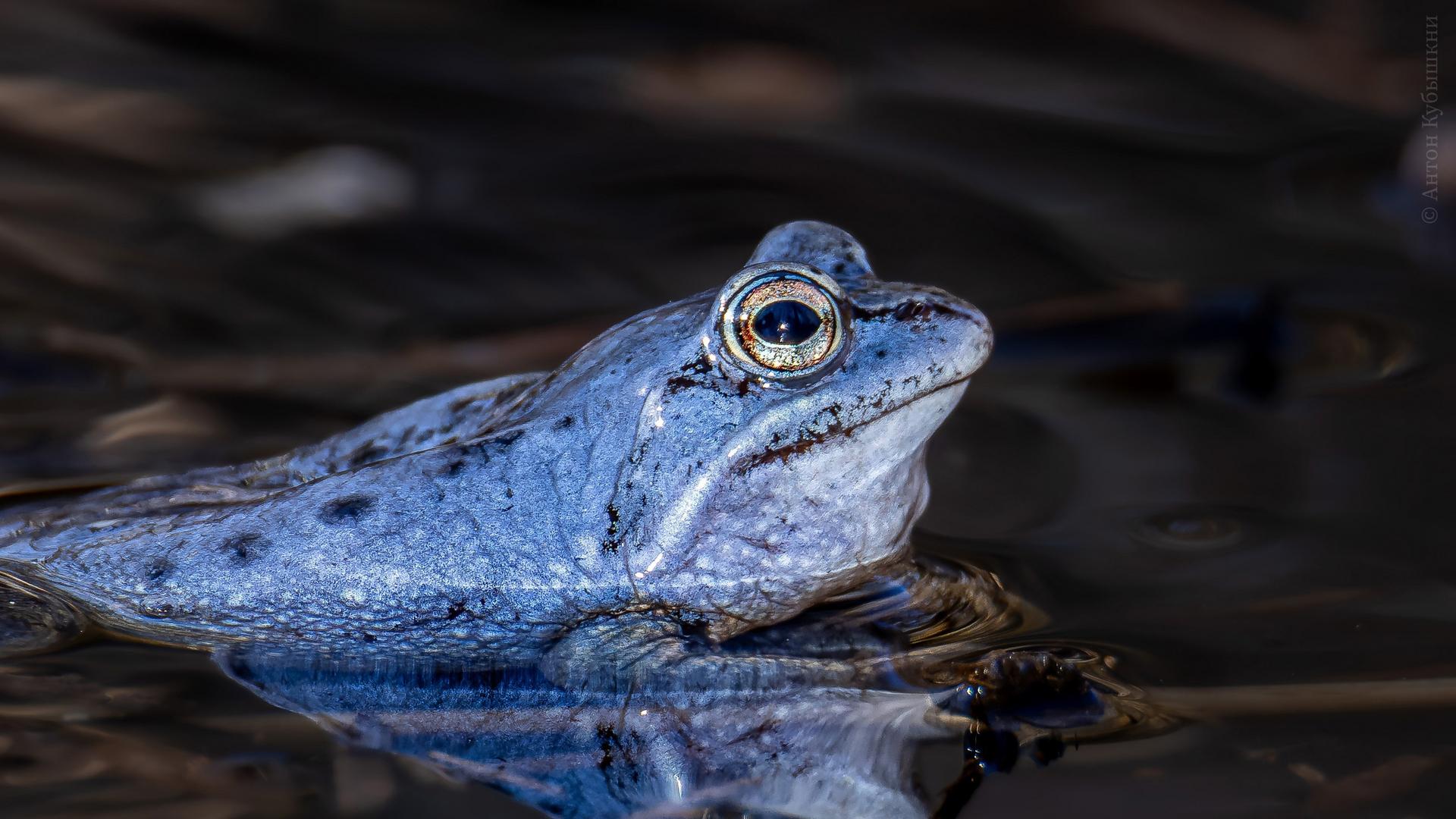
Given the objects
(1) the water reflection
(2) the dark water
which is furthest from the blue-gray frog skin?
(2) the dark water

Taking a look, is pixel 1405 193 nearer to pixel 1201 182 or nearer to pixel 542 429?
pixel 1201 182

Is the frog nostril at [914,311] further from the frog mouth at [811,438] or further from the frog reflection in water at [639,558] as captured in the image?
the frog mouth at [811,438]

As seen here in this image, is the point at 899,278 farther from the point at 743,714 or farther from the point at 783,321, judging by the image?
the point at 743,714

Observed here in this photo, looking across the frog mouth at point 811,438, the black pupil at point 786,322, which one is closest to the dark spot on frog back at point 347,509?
the frog mouth at point 811,438

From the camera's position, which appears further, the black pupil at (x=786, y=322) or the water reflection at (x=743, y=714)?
the black pupil at (x=786, y=322)

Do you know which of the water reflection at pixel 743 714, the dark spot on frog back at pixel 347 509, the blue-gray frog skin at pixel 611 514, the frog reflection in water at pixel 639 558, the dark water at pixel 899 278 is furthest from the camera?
the dark spot on frog back at pixel 347 509

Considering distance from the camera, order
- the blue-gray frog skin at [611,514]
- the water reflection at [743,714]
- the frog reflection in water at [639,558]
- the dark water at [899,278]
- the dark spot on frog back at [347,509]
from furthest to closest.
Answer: the dark spot on frog back at [347,509] < the blue-gray frog skin at [611,514] < the frog reflection in water at [639,558] < the dark water at [899,278] < the water reflection at [743,714]

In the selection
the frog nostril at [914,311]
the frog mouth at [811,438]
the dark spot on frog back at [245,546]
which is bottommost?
the dark spot on frog back at [245,546]
